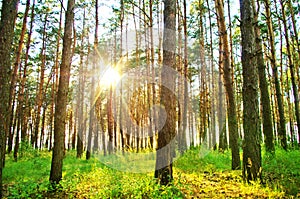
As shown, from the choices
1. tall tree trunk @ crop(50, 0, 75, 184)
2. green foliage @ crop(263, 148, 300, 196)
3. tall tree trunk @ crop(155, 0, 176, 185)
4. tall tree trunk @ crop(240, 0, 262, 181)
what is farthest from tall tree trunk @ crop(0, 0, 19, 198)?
green foliage @ crop(263, 148, 300, 196)

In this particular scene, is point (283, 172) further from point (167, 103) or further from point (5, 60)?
point (5, 60)

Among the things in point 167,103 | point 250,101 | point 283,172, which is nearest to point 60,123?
point 167,103

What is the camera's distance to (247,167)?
19.0ft

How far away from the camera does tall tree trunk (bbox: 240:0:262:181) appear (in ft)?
18.4

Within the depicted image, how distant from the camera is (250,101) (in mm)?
5797

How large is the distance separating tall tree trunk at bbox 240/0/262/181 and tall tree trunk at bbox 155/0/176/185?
71.0 inches

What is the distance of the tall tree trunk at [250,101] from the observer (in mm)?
5617

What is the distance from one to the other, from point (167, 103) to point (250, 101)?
205 cm

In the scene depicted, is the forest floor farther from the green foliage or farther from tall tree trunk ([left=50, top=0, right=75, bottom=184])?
tall tree trunk ([left=50, top=0, right=75, bottom=184])

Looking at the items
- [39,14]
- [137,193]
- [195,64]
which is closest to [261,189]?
[137,193]

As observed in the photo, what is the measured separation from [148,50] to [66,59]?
13268 millimetres

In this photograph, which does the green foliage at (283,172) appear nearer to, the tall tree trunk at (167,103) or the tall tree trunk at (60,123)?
the tall tree trunk at (167,103)

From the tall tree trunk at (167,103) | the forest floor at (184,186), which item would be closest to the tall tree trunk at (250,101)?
the forest floor at (184,186)

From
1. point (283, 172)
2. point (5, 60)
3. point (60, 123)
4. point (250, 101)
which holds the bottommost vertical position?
point (283, 172)
